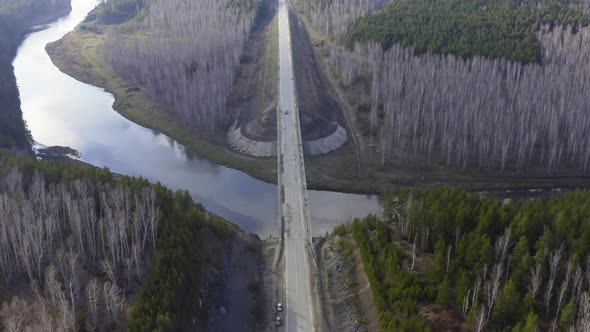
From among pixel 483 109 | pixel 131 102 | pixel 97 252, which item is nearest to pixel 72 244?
pixel 97 252

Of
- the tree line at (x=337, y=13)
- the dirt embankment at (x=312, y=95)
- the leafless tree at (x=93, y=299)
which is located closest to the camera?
the leafless tree at (x=93, y=299)

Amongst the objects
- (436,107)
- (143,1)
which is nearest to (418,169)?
(436,107)

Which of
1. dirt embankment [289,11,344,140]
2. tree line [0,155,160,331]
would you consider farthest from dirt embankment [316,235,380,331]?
dirt embankment [289,11,344,140]

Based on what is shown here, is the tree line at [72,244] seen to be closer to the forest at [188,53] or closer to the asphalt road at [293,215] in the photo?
the asphalt road at [293,215]

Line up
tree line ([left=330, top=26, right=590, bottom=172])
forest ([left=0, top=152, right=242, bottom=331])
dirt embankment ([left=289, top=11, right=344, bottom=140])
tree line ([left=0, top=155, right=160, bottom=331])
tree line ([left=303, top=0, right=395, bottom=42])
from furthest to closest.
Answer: tree line ([left=303, top=0, right=395, bottom=42]) → dirt embankment ([left=289, top=11, right=344, bottom=140]) → tree line ([left=330, top=26, right=590, bottom=172]) → tree line ([left=0, top=155, right=160, bottom=331]) → forest ([left=0, top=152, right=242, bottom=331])

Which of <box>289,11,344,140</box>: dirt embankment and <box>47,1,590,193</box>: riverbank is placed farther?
<box>289,11,344,140</box>: dirt embankment

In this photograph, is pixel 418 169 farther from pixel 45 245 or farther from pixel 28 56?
pixel 28 56

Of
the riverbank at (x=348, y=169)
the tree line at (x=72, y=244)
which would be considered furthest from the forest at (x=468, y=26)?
the tree line at (x=72, y=244)

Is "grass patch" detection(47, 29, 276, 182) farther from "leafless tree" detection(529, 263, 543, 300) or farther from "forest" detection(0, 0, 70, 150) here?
"leafless tree" detection(529, 263, 543, 300)
